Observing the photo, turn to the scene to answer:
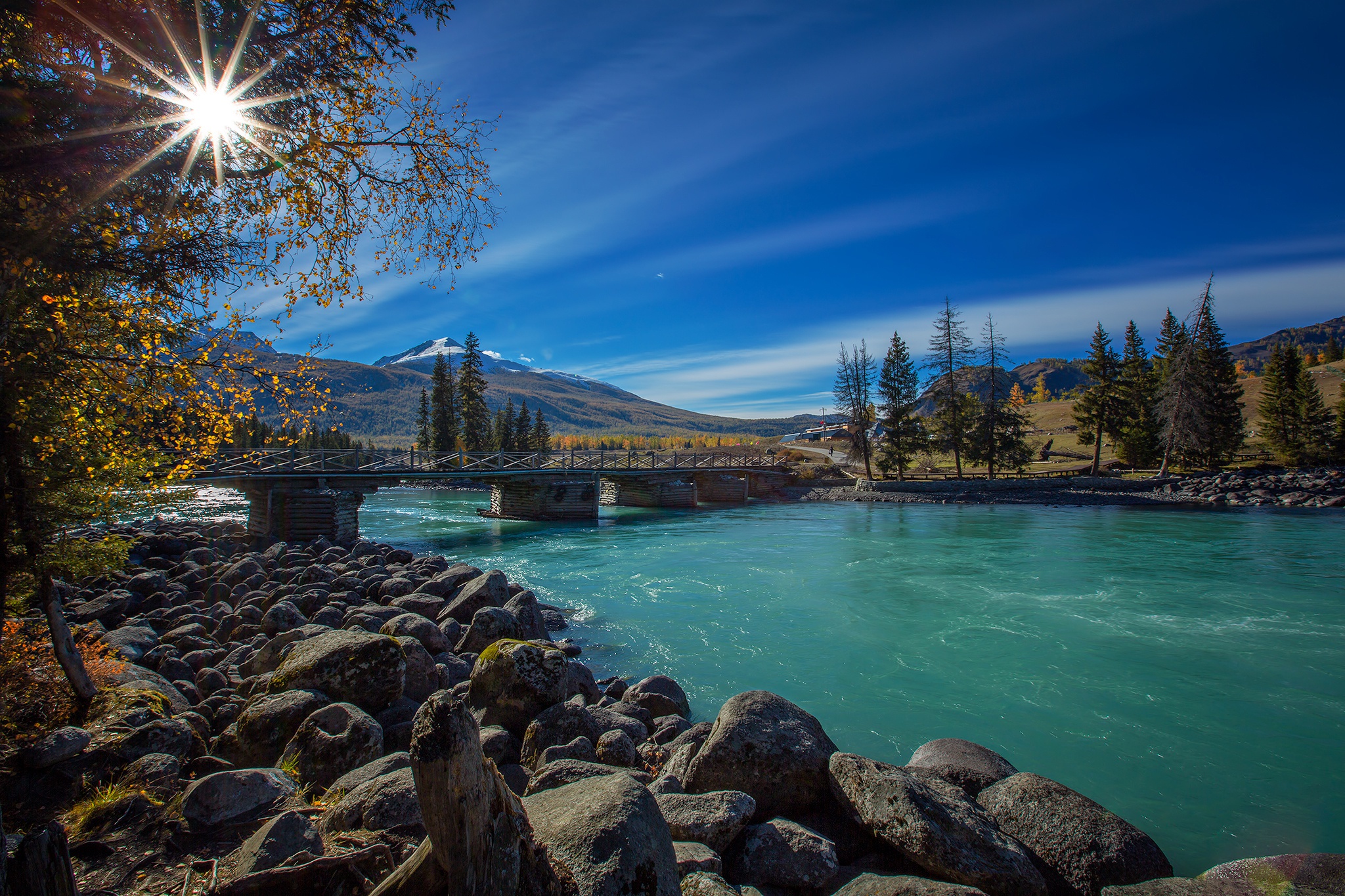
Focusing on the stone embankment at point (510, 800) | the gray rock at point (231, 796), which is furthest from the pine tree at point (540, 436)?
the gray rock at point (231, 796)

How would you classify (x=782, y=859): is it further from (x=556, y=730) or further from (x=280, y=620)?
(x=280, y=620)

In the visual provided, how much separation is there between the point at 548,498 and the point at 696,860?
34771 millimetres

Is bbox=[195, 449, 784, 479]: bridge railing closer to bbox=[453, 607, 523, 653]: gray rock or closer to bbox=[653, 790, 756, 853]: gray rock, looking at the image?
bbox=[453, 607, 523, 653]: gray rock

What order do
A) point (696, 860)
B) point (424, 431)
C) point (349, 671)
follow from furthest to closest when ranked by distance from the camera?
point (424, 431)
point (349, 671)
point (696, 860)

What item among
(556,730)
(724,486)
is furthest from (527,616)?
(724,486)

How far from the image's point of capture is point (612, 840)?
9.14 feet

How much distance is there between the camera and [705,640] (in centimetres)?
1191

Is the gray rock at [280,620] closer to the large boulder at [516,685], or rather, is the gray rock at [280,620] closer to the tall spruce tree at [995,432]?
the large boulder at [516,685]

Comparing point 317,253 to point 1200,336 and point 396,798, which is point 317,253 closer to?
point 396,798

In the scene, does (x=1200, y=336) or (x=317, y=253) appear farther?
(x=1200, y=336)

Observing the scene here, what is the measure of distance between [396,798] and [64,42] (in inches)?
212

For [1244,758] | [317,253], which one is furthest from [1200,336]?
[317,253]

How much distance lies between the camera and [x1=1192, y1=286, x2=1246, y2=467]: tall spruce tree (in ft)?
142

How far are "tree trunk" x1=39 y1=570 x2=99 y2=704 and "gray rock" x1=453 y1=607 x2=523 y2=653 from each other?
4216mm
